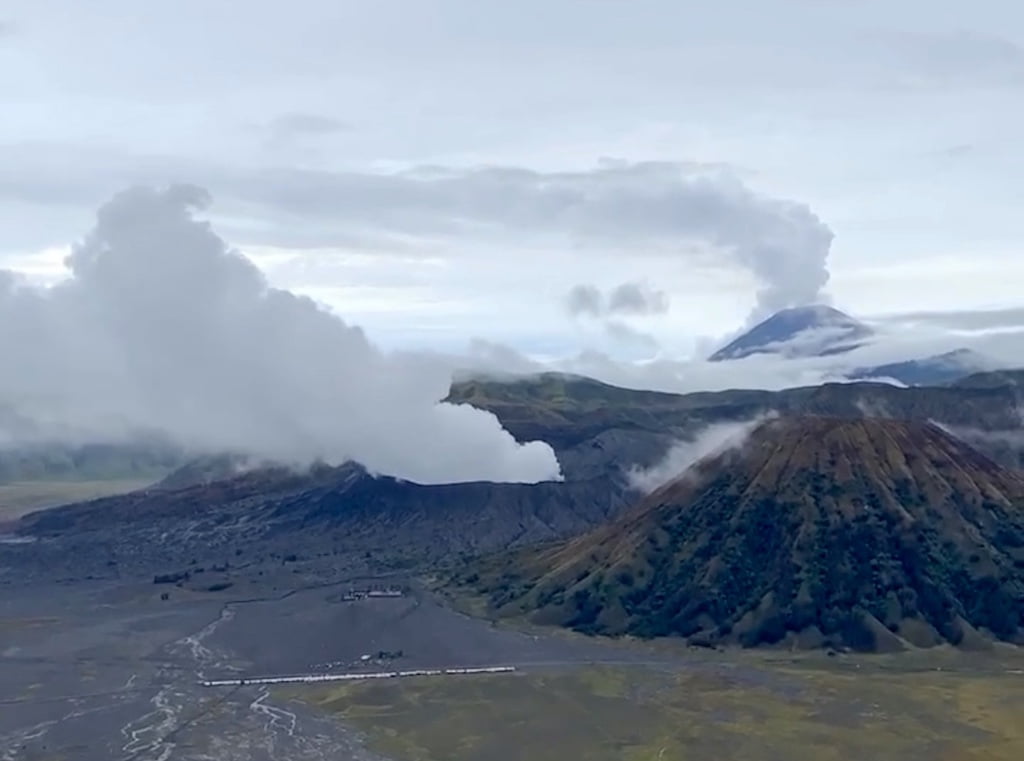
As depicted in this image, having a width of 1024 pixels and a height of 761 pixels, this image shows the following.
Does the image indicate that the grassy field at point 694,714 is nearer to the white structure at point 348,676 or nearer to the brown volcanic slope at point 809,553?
the white structure at point 348,676

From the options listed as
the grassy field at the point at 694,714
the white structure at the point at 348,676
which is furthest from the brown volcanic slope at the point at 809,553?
the white structure at the point at 348,676

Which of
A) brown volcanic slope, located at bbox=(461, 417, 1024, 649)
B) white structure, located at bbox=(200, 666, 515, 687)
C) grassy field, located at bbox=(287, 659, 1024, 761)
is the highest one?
brown volcanic slope, located at bbox=(461, 417, 1024, 649)

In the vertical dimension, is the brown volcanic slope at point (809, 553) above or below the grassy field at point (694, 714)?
above

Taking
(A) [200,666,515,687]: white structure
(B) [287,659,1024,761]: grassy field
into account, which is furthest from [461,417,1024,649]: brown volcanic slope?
(A) [200,666,515,687]: white structure

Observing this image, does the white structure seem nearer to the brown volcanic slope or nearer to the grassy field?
the grassy field

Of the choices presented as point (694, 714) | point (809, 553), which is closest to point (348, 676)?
point (694, 714)
